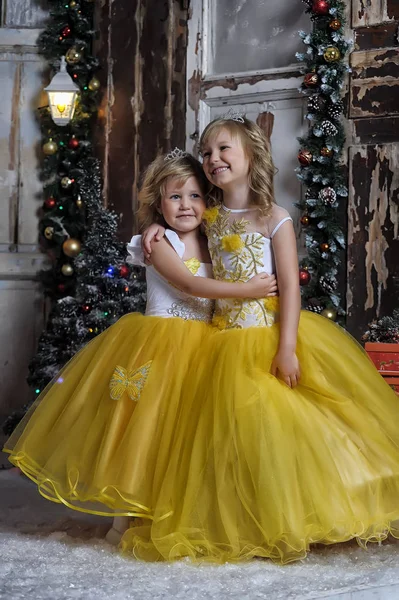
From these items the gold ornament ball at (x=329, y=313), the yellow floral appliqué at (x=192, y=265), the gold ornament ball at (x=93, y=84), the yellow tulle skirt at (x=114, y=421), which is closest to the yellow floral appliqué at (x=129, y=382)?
the yellow tulle skirt at (x=114, y=421)

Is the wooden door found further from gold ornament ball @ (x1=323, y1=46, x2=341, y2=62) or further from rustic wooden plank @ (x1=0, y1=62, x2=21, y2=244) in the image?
rustic wooden plank @ (x1=0, y1=62, x2=21, y2=244)

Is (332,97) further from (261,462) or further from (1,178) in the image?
(261,462)

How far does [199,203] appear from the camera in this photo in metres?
2.74

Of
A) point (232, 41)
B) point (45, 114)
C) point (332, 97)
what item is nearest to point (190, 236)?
point (332, 97)

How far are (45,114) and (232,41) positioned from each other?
1.24 m

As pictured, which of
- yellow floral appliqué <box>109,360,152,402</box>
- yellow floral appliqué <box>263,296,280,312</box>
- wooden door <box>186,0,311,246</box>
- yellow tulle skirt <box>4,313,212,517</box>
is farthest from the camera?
wooden door <box>186,0,311,246</box>

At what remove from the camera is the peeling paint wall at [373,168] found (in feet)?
13.7

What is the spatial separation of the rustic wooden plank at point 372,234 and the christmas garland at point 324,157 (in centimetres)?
7

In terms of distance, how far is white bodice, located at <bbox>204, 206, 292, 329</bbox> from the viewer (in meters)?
2.56

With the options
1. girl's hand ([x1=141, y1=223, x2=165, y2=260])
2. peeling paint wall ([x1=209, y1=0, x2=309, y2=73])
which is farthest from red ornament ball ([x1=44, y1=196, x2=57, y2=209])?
girl's hand ([x1=141, y1=223, x2=165, y2=260])

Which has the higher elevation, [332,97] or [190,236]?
[332,97]

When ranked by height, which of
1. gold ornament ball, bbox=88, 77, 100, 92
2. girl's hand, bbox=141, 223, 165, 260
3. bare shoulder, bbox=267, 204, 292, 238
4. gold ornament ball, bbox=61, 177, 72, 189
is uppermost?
gold ornament ball, bbox=88, 77, 100, 92

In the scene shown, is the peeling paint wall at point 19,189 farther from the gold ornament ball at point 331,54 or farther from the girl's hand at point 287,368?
the girl's hand at point 287,368

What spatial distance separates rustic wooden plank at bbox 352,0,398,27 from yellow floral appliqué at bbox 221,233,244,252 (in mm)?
2122
